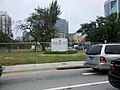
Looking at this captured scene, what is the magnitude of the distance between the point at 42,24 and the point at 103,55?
207ft

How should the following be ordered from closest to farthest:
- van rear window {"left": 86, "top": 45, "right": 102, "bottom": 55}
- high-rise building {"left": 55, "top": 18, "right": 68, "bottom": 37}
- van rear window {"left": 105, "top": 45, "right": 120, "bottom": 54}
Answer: van rear window {"left": 105, "top": 45, "right": 120, "bottom": 54} < van rear window {"left": 86, "top": 45, "right": 102, "bottom": 55} < high-rise building {"left": 55, "top": 18, "right": 68, "bottom": 37}

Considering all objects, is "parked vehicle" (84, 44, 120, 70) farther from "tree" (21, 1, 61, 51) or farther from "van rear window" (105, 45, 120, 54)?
"tree" (21, 1, 61, 51)

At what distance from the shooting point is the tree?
7277 cm

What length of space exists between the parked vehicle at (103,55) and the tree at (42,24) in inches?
2212

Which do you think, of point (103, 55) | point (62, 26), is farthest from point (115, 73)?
point (62, 26)

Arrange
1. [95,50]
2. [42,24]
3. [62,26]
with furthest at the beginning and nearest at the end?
[62,26], [42,24], [95,50]

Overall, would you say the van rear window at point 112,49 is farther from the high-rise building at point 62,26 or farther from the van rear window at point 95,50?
the high-rise building at point 62,26

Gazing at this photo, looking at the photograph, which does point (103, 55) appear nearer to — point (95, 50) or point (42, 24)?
point (95, 50)

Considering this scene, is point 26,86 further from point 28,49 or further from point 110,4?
point 110,4

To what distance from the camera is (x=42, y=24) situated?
7625 centimetres

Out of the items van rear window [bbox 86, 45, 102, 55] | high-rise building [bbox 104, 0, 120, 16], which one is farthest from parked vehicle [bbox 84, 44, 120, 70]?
high-rise building [bbox 104, 0, 120, 16]

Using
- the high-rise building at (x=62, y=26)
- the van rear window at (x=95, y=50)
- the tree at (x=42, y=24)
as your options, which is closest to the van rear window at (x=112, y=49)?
the van rear window at (x=95, y=50)

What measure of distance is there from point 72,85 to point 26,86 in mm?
1816

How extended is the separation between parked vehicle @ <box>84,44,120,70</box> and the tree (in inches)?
2212
